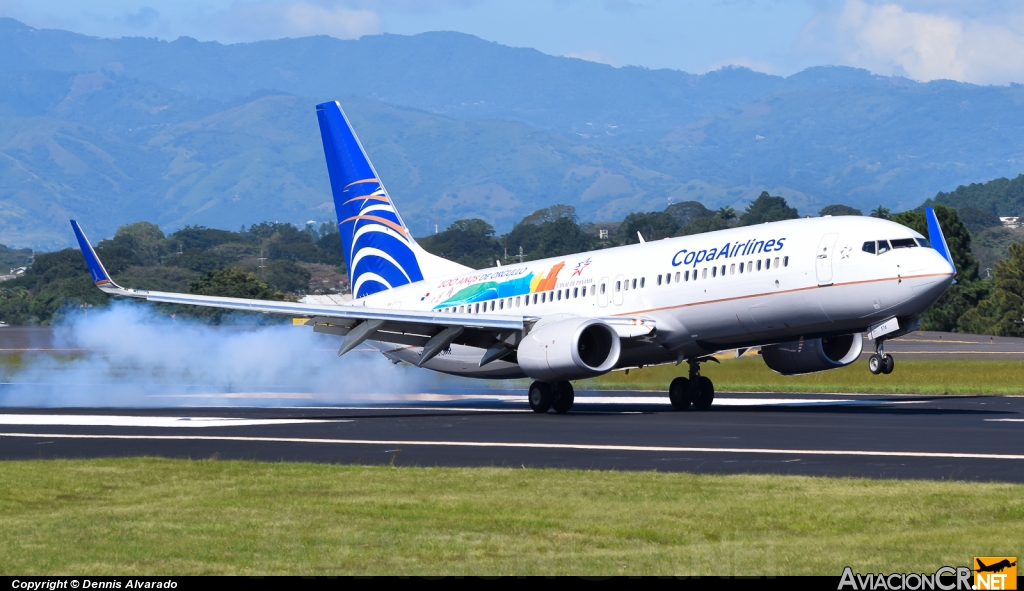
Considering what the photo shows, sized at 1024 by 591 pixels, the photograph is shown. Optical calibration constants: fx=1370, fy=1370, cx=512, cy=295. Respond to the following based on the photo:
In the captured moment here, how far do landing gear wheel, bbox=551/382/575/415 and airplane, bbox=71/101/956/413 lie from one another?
0.04 metres

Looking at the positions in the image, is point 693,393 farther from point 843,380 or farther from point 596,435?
point 843,380

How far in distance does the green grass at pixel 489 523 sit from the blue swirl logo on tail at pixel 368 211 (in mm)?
22641

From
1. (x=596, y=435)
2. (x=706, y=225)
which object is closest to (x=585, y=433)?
(x=596, y=435)

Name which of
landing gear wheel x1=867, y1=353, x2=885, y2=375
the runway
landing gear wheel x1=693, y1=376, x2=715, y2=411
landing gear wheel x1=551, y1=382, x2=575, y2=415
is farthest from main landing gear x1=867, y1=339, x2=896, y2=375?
landing gear wheel x1=551, y1=382, x2=575, y2=415

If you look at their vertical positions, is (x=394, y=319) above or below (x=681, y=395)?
above

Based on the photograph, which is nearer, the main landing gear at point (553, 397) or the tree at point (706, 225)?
the main landing gear at point (553, 397)

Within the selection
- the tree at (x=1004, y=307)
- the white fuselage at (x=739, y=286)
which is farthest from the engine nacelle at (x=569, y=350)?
the tree at (x=1004, y=307)

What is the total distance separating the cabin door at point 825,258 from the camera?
31047 millimetres

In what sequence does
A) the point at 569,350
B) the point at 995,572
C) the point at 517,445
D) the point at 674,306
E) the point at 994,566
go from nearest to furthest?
the point at 995,572, the point at 994,566, the point at 517,445, the point at 569,350, the point at 674,306

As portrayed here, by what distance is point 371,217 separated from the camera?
141ft

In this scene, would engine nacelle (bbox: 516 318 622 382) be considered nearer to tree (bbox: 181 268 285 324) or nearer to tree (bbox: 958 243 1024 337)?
tree (bbox: 181 268 285 324)

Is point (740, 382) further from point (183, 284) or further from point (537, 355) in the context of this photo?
point (183, 284)

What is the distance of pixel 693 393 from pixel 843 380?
16.7 metres

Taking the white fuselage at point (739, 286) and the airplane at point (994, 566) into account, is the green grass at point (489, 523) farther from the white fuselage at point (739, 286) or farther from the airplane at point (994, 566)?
the white fuselage at point (739, 286)
